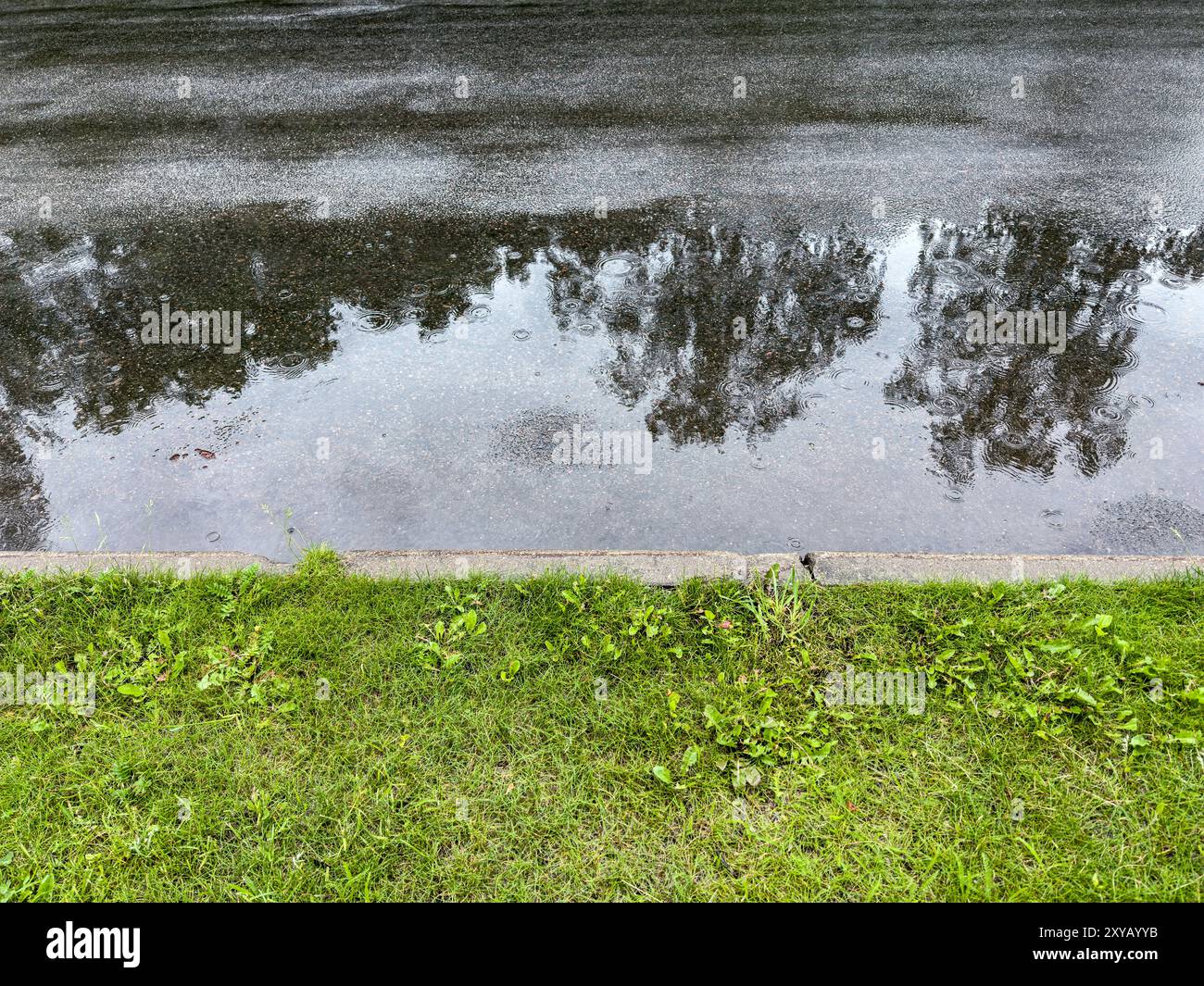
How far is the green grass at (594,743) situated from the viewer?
244cm

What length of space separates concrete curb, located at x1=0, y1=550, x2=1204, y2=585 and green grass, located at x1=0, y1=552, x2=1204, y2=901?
76 millimetres

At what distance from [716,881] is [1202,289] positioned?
444 cm

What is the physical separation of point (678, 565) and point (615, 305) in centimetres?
202

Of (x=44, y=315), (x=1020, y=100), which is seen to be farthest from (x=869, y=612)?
(x=1020, y=100)

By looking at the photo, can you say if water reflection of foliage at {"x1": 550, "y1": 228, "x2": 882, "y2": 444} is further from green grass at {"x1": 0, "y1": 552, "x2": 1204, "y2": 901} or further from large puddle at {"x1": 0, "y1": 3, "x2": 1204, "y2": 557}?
green grass at {"x1": 0, "y1": 552, "x2": 1204, "y2": 901}

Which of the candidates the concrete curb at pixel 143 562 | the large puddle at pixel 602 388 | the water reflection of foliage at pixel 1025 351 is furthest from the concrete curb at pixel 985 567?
the concrete curb at pixel 143 562

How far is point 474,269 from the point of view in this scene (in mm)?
5090

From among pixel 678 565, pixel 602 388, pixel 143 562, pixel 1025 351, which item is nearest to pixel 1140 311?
pixel 1025 351

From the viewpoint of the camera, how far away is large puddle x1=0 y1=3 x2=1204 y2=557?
3721mm

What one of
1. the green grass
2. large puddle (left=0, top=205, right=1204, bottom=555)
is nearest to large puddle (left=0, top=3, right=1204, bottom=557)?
large puddle (left=0, top=205, right=1204, bottom=555)
